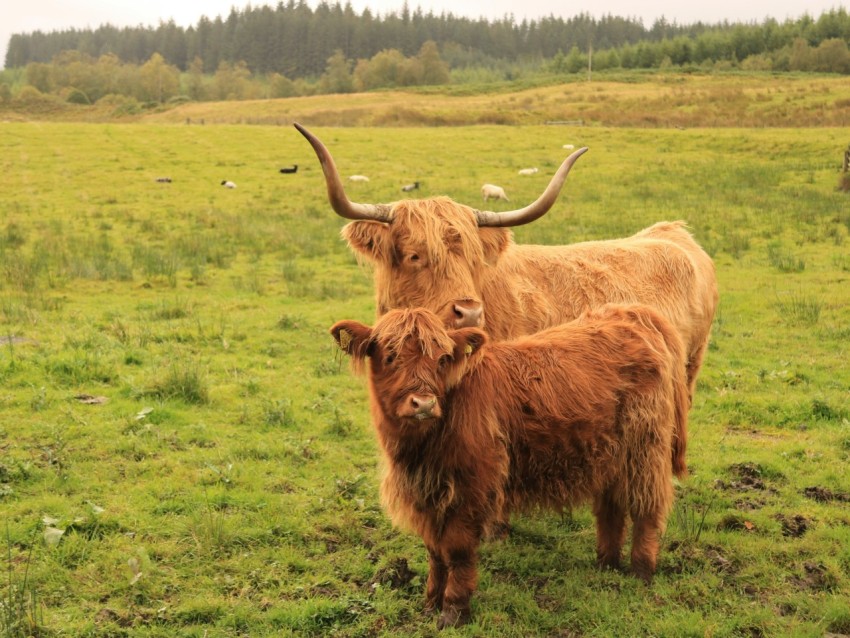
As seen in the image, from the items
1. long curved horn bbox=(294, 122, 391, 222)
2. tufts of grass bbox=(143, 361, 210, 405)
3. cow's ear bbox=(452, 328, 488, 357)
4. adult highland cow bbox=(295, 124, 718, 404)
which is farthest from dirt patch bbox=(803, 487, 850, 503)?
tufts of grass bbox=(143, 361, 210, 405)

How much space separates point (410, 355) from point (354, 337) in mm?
301

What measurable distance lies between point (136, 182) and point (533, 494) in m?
22.7

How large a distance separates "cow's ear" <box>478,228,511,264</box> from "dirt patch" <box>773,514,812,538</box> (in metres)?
2.55

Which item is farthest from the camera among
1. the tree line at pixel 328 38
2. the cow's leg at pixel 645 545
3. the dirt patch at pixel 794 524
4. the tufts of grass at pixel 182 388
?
the tree line at pixel 328 38

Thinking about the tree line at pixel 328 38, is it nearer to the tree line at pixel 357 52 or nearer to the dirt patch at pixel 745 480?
the tree line at pixel 357 52

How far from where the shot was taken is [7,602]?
3939 millimetres

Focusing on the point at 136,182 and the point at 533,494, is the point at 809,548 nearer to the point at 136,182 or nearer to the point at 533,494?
the point at 533,494

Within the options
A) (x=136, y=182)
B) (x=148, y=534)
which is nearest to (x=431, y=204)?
(x=148, y=534)

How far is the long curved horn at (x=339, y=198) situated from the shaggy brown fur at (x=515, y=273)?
2.5 inches

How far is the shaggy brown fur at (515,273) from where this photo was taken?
15.9 ft

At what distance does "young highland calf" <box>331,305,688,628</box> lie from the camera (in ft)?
12.3

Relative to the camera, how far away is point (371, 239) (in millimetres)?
5191

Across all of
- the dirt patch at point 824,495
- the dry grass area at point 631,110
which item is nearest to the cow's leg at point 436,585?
the dirt patch at point 824,495

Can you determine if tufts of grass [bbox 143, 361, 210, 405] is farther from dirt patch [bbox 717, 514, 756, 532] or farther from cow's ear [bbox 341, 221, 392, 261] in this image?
dirt patch [bbox 717, 514, 756, 532]
